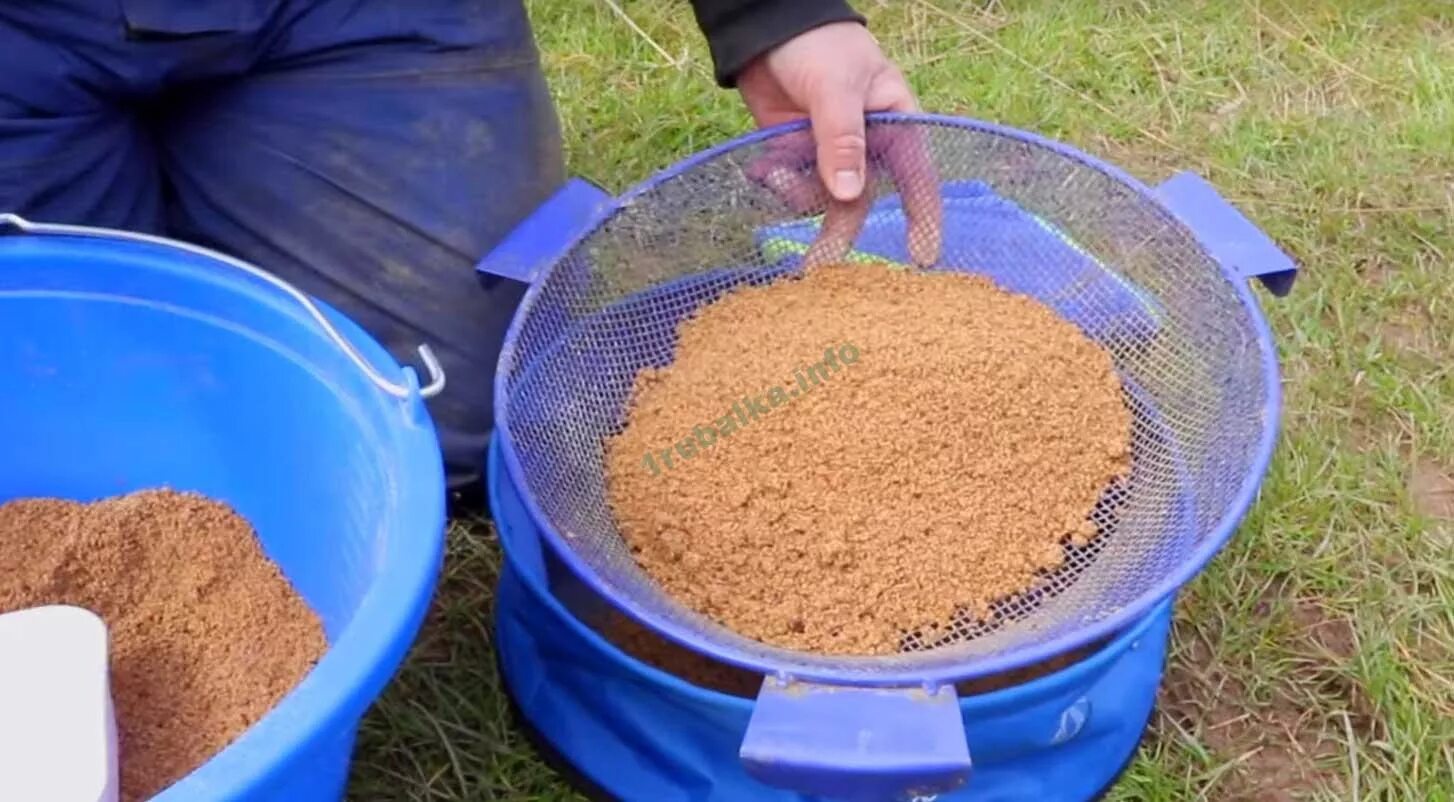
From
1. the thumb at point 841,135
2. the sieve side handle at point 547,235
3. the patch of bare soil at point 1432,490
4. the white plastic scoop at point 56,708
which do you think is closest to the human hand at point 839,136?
the thumb at point 841,135

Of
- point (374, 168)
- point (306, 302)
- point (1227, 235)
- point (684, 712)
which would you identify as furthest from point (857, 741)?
point (374, 168)

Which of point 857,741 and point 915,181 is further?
point 915,181

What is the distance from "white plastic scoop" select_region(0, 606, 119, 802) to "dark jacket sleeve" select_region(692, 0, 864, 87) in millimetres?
503

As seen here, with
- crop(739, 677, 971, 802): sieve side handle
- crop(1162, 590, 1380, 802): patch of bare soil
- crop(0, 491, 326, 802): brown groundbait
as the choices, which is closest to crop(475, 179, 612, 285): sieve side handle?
crop(0, 491, 326, 802): brown groundbait

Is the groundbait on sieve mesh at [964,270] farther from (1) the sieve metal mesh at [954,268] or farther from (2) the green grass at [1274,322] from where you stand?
(2) the green grass at [1274,322]

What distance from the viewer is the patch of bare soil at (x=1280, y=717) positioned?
874mm

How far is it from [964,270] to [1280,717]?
1.09 feet

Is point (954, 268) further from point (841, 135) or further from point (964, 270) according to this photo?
point (841, 135)

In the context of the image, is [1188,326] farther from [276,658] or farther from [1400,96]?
[1400,96]

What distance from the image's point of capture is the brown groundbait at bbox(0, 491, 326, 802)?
2.24ft

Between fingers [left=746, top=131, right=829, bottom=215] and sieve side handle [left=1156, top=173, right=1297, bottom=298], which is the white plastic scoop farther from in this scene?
sieve side handle [left=1156, top=173, right=1297, bottom=298]

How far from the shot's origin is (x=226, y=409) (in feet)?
2.51

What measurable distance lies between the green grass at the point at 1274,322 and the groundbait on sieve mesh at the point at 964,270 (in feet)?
0.46

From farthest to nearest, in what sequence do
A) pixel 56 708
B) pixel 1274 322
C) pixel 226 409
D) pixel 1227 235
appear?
pixel 1274 322
pixel 1227 235
pixel 226 409
pixel 56 708
